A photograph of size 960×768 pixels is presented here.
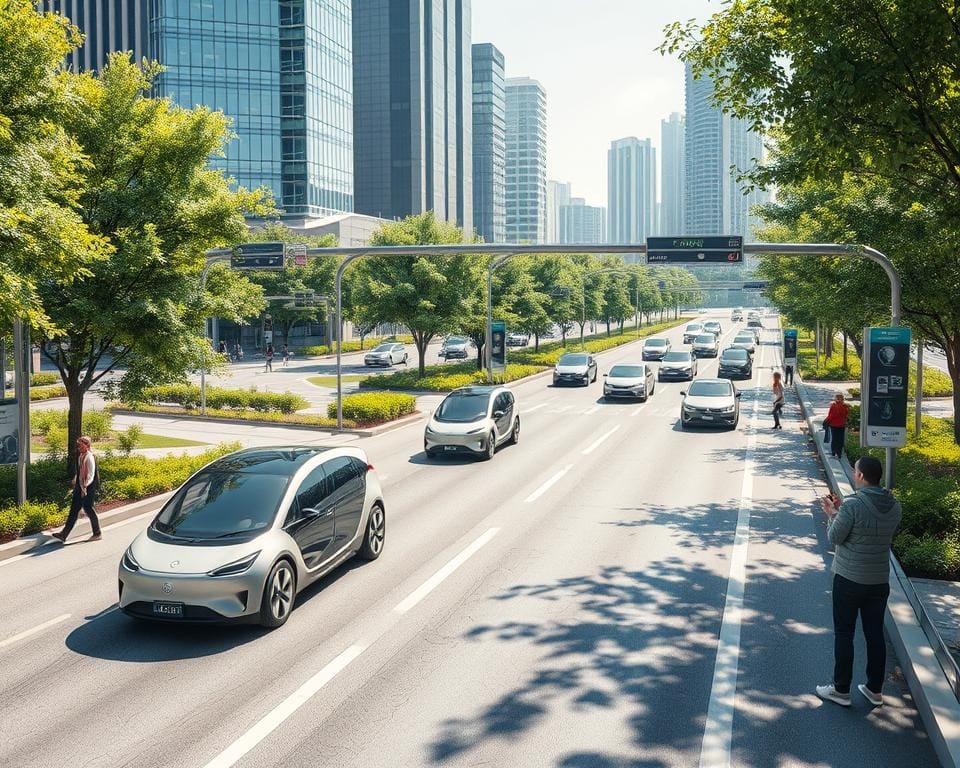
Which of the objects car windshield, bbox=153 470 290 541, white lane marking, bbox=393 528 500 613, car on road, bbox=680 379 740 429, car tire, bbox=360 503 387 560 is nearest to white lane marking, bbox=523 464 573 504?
white lane marking, bbox=393 528 500 613

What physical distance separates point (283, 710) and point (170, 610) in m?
2.19

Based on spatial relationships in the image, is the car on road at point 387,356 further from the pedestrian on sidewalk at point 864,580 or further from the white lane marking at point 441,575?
the pedestrian on sidewalk at point 864,580

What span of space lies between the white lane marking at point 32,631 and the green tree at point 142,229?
670 cm

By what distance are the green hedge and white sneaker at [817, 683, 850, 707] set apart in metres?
20.7

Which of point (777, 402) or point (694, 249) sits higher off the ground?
point (694, 249)

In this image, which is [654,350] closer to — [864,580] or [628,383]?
[628,383]

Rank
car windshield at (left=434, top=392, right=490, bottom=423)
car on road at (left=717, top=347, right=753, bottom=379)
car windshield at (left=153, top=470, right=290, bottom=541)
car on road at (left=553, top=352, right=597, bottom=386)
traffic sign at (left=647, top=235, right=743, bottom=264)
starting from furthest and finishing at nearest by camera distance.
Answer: car on road at (left=717, top=347, right=753, bottom=379)
car on road at (left=553, top=352, right=597, bottom=386)
traffic sign at (left=647, top=235, right=743, bottom=264)
car windshield at (left=434, top=392, right=490, bottom=423)
car windshield at (left=153, top=470, right=290, bottom=541)

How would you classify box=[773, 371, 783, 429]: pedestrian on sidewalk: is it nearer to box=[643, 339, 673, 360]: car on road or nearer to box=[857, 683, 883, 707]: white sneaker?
box=[857, 683, 883, 707]: white sneaker

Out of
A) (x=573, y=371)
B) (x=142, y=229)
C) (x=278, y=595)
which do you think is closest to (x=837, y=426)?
(x=278, y=595)

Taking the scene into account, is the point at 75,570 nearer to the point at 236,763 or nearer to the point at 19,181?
the point at 19,181

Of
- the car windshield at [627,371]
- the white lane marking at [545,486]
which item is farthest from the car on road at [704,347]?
the white lane marking at [545,486]

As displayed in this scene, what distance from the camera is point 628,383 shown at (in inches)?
1331

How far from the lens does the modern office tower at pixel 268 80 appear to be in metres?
86.8

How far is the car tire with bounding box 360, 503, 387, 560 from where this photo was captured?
11648 mm
